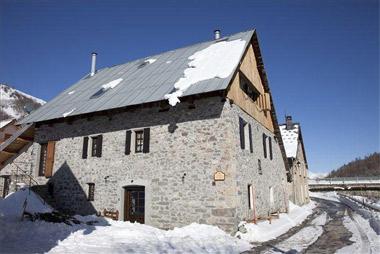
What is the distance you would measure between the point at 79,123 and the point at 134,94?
3.57 metres

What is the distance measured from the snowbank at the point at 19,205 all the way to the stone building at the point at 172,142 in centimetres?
181

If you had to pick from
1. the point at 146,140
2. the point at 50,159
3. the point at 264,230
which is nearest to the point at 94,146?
the point at 50,159

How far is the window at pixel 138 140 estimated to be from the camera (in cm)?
1347

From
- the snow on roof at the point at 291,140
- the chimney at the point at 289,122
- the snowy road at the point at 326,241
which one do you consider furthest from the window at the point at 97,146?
Answer: the chimney at the point at 289,122

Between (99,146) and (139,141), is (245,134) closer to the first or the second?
(139,141)

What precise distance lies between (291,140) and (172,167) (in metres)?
19.0

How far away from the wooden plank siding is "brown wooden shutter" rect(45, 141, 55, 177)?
9848 mm

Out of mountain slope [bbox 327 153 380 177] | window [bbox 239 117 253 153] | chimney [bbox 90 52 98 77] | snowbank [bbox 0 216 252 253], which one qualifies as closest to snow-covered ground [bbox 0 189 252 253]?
snowbank [bbox 0 216 252 253]

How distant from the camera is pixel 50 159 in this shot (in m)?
16.2

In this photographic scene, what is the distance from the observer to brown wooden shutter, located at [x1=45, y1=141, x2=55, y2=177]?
52.7 feet

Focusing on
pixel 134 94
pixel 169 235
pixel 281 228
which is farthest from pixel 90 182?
pixel 281 228

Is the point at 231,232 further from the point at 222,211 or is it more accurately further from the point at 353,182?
the point at 353,182

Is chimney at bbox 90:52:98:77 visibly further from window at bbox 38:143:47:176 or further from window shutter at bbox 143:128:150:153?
window shutter at bbox 143:128:150:153

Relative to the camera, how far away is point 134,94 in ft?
47.5
